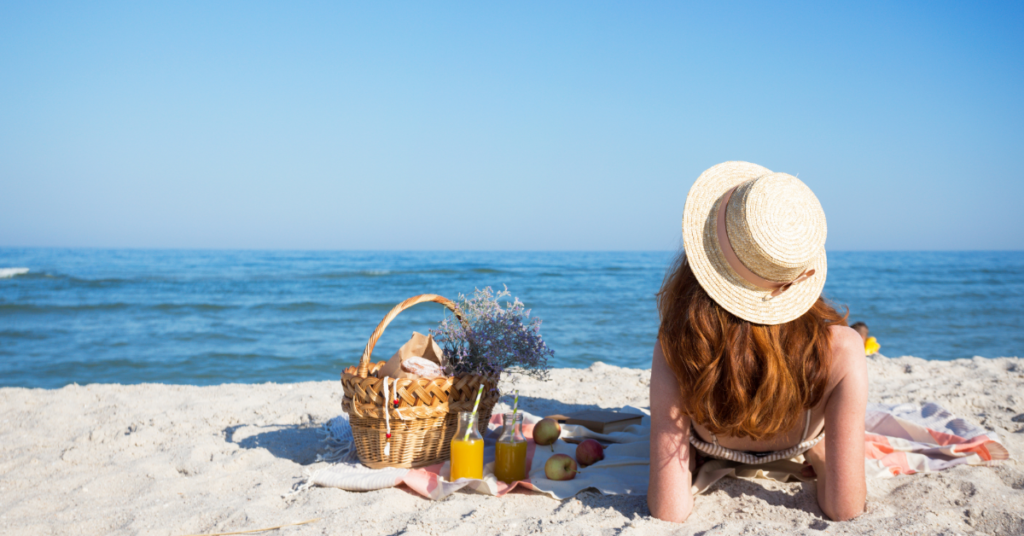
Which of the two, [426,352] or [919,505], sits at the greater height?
[426,352]

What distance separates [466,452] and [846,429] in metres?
1.53

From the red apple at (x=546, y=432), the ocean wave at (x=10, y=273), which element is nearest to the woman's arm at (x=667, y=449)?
the red apple at (x=546, y=432)

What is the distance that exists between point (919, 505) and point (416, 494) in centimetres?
211

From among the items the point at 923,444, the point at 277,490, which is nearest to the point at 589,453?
the point at 277,490

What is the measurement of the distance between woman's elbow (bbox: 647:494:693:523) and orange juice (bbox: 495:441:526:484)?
671 millimetres

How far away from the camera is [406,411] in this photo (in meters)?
2.71

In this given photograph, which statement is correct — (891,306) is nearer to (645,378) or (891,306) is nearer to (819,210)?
(645,378)

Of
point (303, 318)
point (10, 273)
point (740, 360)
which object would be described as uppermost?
point (740, 360)

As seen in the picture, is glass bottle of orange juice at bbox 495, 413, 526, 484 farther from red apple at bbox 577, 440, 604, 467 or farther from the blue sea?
the blue sea

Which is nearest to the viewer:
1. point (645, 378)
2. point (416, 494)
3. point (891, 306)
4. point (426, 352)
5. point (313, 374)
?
point (416, 494)

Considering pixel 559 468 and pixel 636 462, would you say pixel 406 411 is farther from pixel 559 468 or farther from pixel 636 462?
pixel 636 462

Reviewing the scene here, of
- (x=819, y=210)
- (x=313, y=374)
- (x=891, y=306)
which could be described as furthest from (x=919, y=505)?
(x=891, y=306)

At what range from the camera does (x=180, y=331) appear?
912 cm

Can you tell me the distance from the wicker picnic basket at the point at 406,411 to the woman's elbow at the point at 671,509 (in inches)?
36.8
